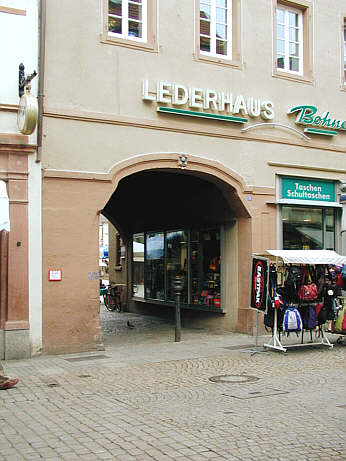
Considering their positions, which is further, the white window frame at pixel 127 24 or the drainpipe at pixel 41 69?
the white window frame at pixel 127 24

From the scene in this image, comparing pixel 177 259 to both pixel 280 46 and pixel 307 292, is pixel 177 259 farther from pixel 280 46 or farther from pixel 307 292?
pixel 280 46

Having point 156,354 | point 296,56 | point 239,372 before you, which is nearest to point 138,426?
point 239,372

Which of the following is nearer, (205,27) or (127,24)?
(127,24)

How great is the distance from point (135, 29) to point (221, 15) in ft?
7.84

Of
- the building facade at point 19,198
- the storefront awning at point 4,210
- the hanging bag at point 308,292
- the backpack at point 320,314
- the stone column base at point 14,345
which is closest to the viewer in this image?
the storefront awning at point 4,210

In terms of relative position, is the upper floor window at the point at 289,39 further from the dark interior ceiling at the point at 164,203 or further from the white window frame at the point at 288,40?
the dark interior ceiling at the point at 164,203

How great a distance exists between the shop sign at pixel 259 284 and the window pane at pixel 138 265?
8.24 meters

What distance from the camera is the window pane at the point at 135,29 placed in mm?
12672

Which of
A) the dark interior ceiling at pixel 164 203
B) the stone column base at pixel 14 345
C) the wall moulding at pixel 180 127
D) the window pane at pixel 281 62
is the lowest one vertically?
the stone column base at pixel 14 345

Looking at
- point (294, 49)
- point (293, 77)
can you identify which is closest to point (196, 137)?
point (293, 77)

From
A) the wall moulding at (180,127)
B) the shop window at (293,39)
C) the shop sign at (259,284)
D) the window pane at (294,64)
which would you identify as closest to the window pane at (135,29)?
the wall moulding at (180,127)

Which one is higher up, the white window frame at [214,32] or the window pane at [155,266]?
the white window frame at [214,32]

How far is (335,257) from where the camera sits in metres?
11.6

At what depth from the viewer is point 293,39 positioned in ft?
49.6
